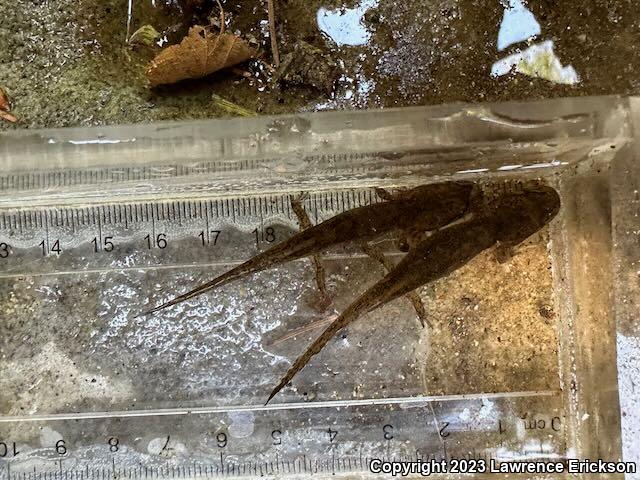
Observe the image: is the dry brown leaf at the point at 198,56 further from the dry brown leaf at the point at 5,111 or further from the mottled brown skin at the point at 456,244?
the mottled brown skin at the point at 456,244

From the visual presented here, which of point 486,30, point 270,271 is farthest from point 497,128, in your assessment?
point 270,271

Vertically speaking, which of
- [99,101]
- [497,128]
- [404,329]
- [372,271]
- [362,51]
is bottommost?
[404,329]

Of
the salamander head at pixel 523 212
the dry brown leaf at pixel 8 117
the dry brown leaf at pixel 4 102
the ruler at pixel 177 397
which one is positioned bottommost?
the ruler at pixel 177 397

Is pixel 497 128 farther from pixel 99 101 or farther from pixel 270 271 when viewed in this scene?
pixel 99 101

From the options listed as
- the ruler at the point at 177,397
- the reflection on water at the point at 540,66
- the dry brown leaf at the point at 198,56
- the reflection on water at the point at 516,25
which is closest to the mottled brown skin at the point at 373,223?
the ruler at the point at 177,397

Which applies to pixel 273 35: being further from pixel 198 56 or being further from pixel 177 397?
pixel 177 397

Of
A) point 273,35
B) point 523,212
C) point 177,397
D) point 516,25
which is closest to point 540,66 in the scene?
point 516,25
